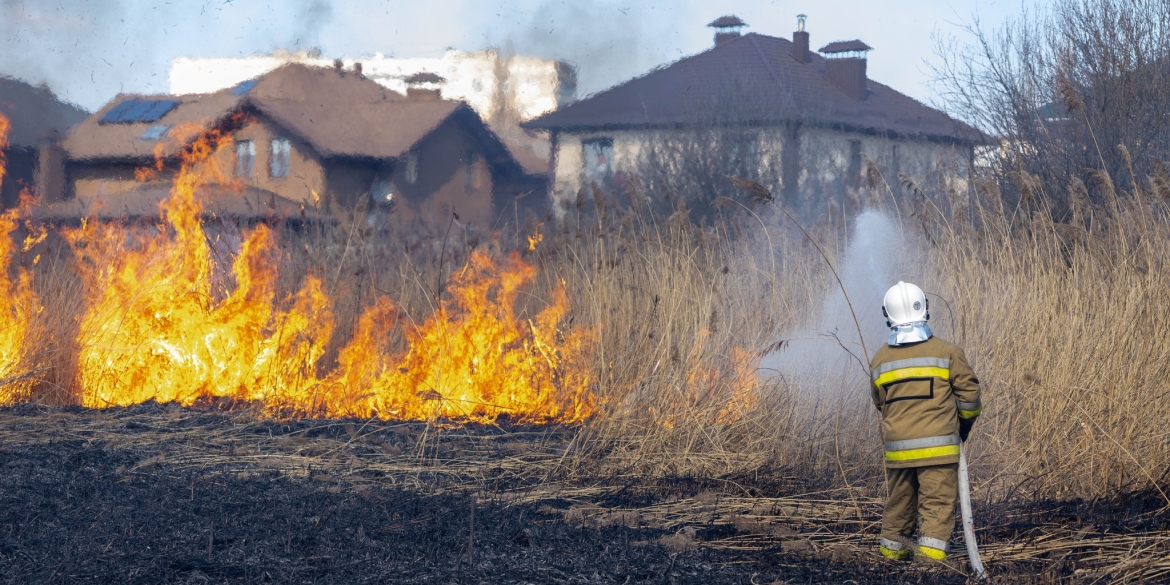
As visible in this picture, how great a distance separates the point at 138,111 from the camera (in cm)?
924

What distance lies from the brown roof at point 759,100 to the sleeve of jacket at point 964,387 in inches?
287

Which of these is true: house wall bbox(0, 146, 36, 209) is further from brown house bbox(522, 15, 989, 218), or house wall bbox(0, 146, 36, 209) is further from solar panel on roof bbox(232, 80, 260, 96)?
brown house bbox(522, 15, 989, 218)

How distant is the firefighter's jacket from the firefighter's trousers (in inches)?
2.8

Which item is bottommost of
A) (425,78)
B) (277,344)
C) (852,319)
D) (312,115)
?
(277,344)

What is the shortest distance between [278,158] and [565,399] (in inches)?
235

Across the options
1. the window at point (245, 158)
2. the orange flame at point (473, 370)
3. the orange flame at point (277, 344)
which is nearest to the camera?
the orange flame at point (473, 370)

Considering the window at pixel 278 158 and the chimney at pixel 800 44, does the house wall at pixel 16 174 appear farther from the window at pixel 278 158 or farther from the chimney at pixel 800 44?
the chimney at pixel 800 44

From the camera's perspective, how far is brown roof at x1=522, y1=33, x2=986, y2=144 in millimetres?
14797

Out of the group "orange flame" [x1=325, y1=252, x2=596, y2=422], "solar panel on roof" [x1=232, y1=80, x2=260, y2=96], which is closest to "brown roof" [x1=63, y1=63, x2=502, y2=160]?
"solar panel on roof" [x1=232, y1=80, x2=260, y2=96]

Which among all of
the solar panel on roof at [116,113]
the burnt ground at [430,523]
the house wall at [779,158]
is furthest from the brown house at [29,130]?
the house wall at [779,158]

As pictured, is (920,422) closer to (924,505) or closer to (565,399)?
(924,505)

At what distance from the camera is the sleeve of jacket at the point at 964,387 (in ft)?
14.4

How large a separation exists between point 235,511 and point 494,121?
6.12 meters

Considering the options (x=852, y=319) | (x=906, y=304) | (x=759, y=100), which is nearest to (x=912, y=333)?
(x=906, y=304)
